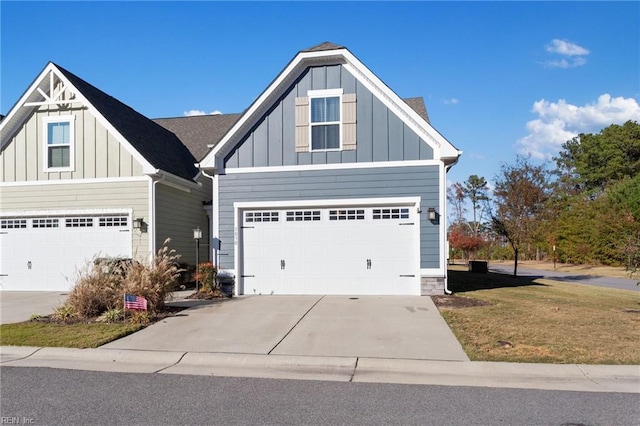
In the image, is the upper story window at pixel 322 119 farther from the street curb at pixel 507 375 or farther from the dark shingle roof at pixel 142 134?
the street curb at pixel 507 375

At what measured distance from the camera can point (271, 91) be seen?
1220cm

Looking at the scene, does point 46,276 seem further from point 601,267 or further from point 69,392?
point 601,267

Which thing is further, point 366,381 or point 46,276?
point 46,276

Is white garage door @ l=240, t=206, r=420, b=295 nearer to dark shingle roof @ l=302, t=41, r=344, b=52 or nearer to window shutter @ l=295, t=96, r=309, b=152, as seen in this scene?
window shutter @ l=295, t=96, r=309, b=152

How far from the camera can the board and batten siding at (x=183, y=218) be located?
1353cm

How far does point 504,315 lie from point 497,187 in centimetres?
1662

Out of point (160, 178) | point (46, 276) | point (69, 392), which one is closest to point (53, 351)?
point (69, 392)

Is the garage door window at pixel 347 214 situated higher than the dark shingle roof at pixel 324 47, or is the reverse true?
the dark shingle roof at pixel 324 47

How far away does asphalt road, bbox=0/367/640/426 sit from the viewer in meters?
4.23

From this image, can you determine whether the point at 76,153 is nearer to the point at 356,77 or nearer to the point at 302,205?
the point at 302,205

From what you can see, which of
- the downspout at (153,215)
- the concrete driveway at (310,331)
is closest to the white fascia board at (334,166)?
the downspout at (153,215)

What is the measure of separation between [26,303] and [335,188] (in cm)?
866

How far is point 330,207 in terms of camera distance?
1212cm

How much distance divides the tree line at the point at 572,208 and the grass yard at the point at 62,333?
1051 cm
